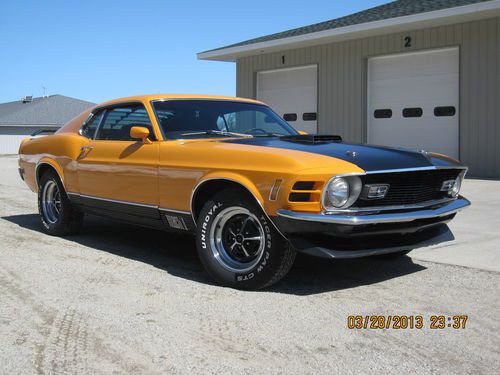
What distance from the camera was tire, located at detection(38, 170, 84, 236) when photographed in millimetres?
6164

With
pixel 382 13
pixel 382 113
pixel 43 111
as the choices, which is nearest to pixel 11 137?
pixel 43 111

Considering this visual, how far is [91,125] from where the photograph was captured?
6.07m

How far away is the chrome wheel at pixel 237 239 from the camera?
4.09m

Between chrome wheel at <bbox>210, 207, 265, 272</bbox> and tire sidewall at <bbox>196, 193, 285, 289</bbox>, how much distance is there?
3 cm

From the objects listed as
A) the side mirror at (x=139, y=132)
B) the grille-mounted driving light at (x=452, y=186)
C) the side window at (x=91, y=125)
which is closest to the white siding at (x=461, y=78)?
the grille-mounted driving light at (x=452, y=186)

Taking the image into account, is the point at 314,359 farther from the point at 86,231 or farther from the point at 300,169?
the point at 86,231

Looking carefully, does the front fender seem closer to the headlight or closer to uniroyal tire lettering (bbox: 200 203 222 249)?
uniroyal tire lettering (bbox: 200 203 222 249)

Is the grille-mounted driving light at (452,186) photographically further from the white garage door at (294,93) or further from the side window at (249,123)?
the white garage door at (294,93)

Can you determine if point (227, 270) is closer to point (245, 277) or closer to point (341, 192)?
point (245, 277)

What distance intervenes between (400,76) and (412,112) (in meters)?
1.01

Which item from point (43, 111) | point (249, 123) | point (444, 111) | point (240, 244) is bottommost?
point (240, 244)

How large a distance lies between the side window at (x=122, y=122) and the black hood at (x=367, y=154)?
3.47 ft

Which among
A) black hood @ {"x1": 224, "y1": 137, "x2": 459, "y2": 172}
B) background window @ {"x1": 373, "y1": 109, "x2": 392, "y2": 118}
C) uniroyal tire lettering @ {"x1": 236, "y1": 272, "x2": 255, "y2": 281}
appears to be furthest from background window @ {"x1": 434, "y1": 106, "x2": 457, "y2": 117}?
uniroyal tire lettering @ {"x1": 236, "y1": 272, "x2": 255, "y2": 281}
